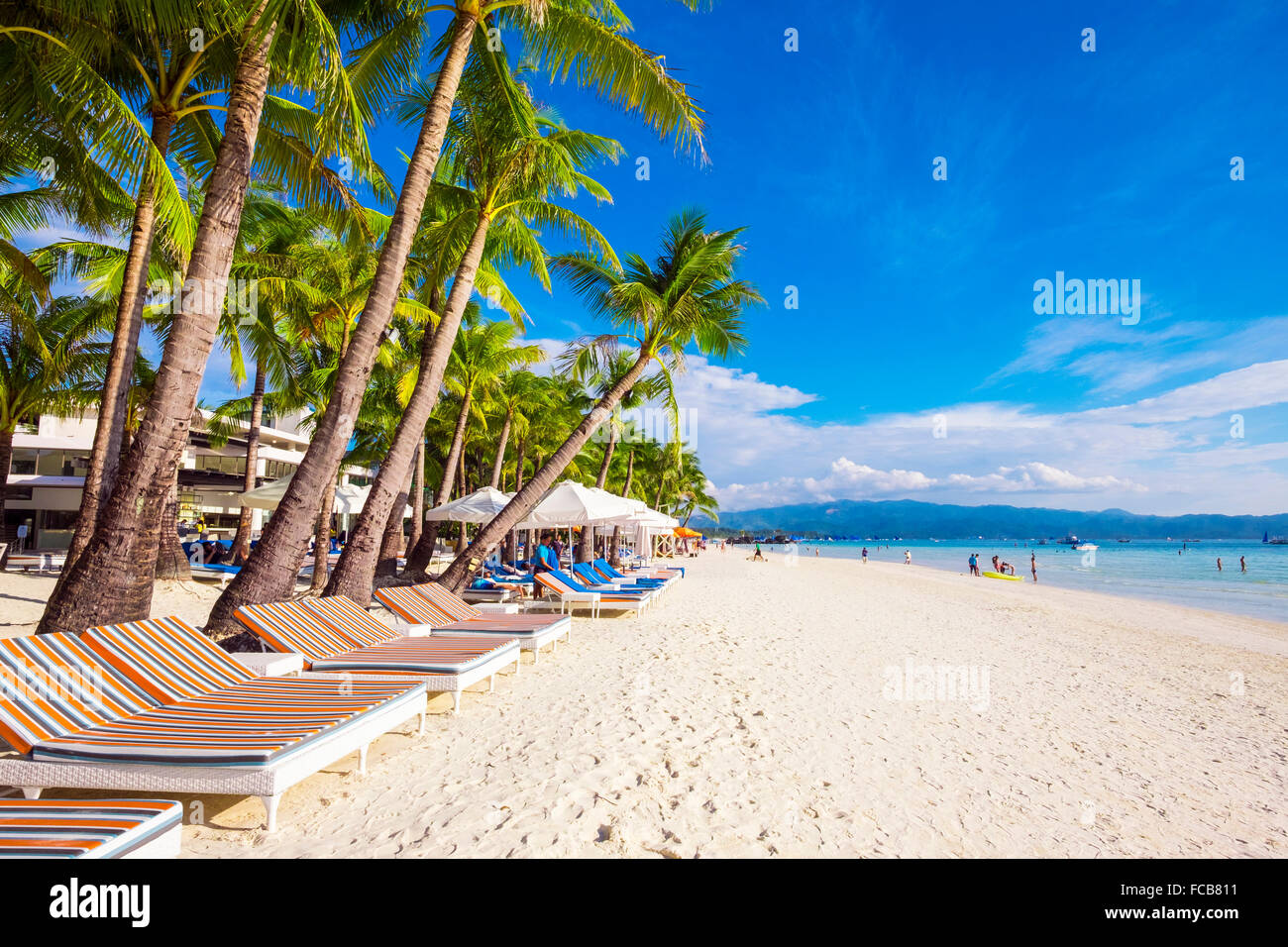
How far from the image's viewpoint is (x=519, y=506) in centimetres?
1084

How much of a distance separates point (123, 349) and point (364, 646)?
433cm

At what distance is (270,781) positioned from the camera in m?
2.83

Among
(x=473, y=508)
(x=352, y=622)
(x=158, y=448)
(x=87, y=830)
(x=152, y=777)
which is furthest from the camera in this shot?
(x=473, y=508)

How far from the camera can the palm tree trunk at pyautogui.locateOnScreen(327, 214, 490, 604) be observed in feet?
→ 25.2

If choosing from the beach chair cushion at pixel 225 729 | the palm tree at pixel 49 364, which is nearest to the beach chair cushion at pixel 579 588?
the beach chair cushion at pixel 225 729

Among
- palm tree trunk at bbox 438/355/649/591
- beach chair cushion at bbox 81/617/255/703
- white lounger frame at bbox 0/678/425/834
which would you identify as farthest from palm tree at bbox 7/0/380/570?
palm tree trunk at bbox 438/355/649/591

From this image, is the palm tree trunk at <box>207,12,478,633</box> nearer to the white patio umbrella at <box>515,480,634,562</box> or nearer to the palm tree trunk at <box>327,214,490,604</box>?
the palm tree trunk at <box>327,214,490,604</box>

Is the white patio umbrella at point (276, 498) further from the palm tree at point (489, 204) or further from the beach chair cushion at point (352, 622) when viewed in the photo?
the beach chair cushion at point (352, 622)

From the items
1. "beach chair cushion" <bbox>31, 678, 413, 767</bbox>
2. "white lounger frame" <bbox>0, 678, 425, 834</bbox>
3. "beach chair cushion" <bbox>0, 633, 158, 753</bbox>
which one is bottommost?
"white lounger frame" <bbox>0, 678, 425, 834</bbox>

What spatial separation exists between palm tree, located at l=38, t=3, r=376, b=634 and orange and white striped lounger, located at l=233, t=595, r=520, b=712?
1.00 meters

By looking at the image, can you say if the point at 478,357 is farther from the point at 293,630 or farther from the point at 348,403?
the point at 293,630

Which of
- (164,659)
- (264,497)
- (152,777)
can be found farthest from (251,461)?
(152,777)
